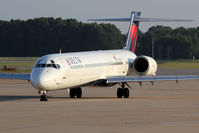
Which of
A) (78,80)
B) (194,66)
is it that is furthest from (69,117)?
(194,66)

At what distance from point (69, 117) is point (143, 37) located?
82.0 metres

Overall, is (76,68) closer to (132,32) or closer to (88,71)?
(88,71)

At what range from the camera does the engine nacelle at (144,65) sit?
31516 millimetres

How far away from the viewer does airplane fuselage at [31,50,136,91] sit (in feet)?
85.1

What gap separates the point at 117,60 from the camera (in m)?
32.2

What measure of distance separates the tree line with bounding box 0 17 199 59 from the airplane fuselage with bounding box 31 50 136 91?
51.3 m

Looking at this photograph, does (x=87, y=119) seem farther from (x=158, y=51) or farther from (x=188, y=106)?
(x=158, y=51)

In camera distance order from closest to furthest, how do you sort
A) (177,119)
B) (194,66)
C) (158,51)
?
(177,119), (194,66), (158,51)

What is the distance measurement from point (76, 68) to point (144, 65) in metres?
5.23

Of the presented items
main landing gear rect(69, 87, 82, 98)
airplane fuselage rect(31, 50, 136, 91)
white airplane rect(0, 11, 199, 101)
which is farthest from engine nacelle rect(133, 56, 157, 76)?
main landing gear rect(69, 87, 82, 98)

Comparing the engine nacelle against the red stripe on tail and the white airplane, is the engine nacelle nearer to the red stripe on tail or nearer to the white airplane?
the white airplane

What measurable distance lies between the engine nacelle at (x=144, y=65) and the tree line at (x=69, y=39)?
51294 millimetres

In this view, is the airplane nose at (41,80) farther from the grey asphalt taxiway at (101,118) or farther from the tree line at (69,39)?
the tree line at (69,39)

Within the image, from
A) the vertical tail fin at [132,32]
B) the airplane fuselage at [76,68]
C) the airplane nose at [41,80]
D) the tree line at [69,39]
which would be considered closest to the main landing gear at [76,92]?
the airplane fuselage at [76,68]
